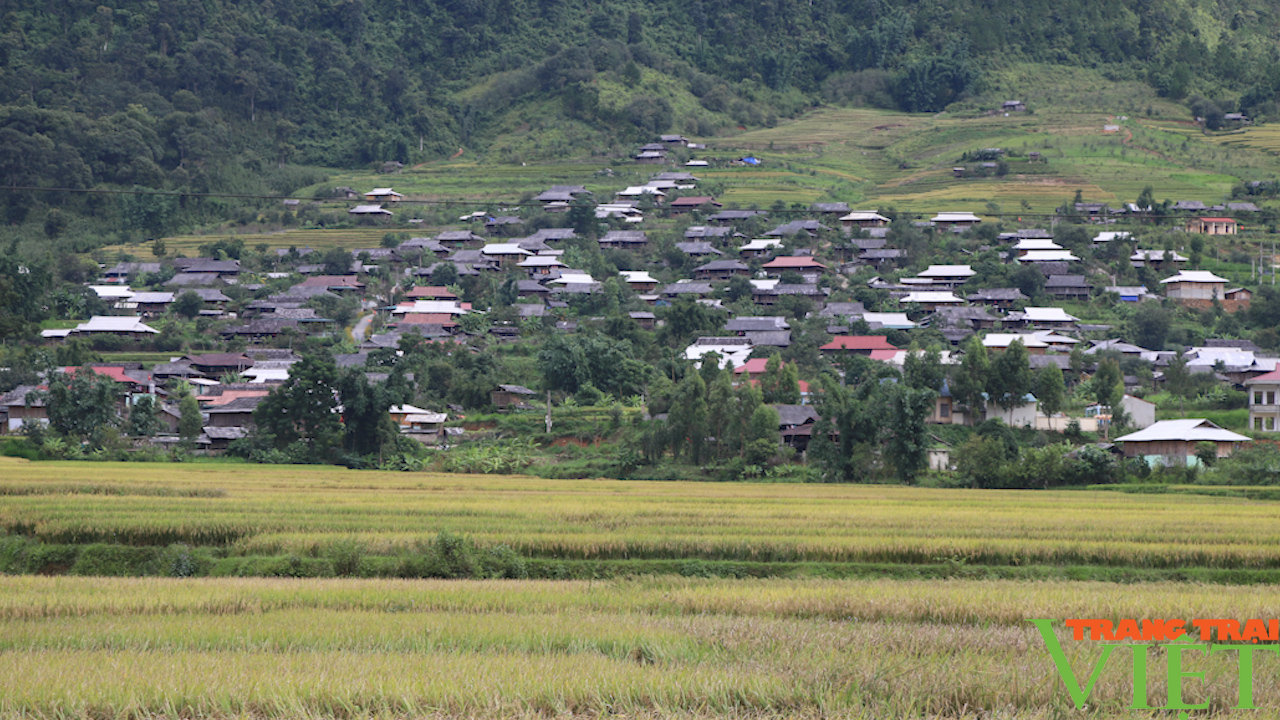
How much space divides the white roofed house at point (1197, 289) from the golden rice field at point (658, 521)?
27.2 metres

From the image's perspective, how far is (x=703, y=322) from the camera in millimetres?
43750

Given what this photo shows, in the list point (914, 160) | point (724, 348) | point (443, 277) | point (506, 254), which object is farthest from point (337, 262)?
point (914, 160)

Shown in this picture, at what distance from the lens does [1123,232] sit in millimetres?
54094

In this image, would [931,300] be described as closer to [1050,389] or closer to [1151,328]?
[1151,328]

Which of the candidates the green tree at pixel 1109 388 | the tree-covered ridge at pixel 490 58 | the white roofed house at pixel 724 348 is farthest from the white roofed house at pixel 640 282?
the tree-covered ridge at pixel 490 58

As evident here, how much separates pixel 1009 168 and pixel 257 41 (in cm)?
5449

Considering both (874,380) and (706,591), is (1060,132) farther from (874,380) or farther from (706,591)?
(706,591)

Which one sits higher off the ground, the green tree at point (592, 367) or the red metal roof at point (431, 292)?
the red metal roof at point (431, 292)

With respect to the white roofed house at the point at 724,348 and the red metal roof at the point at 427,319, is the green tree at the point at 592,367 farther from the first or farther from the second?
the red metal roof at the point at 427,319

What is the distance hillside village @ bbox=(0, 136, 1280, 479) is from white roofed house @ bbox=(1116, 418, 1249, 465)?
0.07 m

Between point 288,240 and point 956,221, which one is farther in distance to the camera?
point 288,240

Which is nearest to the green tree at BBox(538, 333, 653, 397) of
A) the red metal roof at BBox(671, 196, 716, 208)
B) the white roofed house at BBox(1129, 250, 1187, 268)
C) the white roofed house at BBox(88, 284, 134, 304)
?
the white roofed house at BBox(88, 284, 134, 304)

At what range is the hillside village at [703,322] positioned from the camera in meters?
31.9

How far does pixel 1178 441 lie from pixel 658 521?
1737 centimetres
